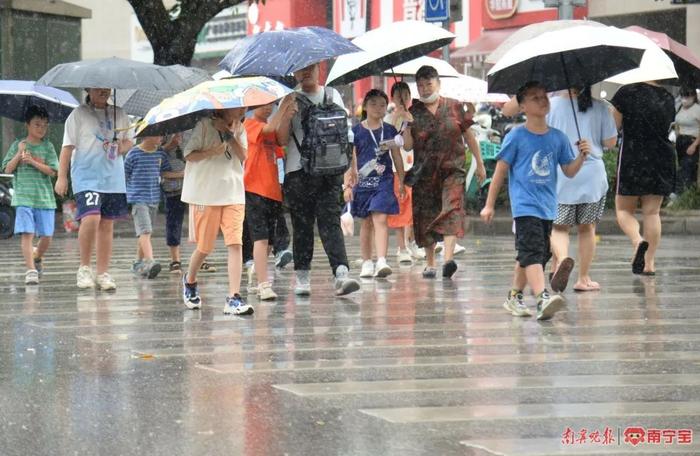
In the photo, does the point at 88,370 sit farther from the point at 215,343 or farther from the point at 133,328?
the point at 133,328

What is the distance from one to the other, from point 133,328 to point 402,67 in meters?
5.48

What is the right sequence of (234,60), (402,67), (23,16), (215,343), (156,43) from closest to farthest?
(215,343) < (234,60) < (402,67) < (156,43) < (23,16)

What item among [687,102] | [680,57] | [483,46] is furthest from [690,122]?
[483,46]

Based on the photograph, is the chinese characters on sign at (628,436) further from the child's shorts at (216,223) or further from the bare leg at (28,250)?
the bare leg at (28,250)

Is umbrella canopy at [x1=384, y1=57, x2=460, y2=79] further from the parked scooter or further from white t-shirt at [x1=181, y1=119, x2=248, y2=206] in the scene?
the parked scooter

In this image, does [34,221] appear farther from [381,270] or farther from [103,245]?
[381,270]

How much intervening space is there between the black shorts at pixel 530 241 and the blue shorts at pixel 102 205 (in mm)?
3903

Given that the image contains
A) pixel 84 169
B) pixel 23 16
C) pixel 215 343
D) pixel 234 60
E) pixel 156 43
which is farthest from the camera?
pixel 23 16

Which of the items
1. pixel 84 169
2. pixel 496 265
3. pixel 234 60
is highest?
pixel 234 60

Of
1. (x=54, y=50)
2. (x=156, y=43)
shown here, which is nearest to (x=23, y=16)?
(x=54, y=50)

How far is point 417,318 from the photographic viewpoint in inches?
408

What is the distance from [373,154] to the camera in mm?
13453

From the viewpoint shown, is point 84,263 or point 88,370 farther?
point 84,263

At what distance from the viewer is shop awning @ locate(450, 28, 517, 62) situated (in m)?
33.0
